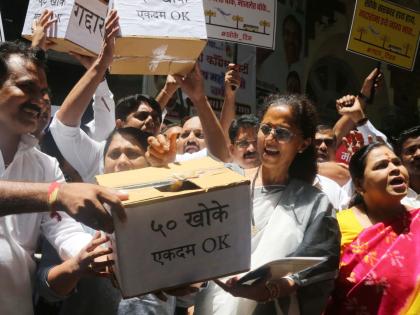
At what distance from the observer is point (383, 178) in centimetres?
285

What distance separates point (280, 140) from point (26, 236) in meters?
1.08

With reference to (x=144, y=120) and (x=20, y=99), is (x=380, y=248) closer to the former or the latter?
(x=144, y=120)

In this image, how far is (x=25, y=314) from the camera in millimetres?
2184

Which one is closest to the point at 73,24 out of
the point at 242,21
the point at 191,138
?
the point at 191,138

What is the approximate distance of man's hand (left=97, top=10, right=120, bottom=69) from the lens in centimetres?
281

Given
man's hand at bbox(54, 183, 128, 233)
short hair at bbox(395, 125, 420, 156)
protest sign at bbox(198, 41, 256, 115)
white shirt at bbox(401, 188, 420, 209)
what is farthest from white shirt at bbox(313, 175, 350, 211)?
protest sign at bbox(198, 41, 256, 115)

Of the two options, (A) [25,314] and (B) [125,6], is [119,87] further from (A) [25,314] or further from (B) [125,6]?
(A) [25,314]

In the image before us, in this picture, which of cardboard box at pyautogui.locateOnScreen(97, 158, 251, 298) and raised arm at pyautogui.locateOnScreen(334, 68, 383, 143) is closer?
cardboard box at pyautogui.locateOnScreen(97, 158, 251, 298)

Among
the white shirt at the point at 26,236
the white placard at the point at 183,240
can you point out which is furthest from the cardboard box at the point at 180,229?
the white shirt at the point at 26,236

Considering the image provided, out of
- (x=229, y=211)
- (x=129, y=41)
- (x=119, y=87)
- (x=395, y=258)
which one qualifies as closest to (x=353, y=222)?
(x=395, y=258)

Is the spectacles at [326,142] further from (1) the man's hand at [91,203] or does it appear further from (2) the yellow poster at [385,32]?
(1) the man's hand at [91,203]

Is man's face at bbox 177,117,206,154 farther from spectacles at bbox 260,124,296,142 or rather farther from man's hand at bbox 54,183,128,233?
man's hand at bbox 54,183,128,233

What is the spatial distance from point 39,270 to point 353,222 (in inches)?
56.3

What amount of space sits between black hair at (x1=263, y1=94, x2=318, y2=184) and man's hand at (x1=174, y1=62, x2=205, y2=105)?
1.74ft
